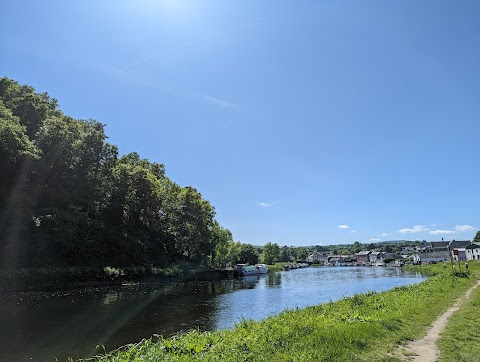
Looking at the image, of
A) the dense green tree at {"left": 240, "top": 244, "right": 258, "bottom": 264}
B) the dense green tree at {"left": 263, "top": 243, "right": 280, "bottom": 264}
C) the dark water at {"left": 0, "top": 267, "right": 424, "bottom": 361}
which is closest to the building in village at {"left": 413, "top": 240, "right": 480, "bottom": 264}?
the dense green tree at {"left": 263, "top": 243, "right": 280, "bottom": 264}

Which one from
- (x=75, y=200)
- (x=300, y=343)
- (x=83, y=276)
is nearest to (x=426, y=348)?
(x=300, y=343)

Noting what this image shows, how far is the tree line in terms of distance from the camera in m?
41.0

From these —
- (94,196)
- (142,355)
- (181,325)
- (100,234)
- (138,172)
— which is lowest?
(181,325)

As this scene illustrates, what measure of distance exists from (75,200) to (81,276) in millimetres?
14633

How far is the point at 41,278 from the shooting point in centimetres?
3881

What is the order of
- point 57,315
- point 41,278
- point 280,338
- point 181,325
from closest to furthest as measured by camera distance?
1. point 280,338
2. point 181,325
3. point 57,315
4. point 41,278

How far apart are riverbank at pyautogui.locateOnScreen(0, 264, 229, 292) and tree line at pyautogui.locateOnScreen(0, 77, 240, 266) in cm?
266

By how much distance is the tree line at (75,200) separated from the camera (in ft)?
135

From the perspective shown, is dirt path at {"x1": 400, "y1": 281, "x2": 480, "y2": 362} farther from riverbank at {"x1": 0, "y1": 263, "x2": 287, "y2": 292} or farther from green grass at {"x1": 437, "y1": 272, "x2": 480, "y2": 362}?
riverbank at {"x1": 0, "y1": 263, "x2": 287, "y2": 292}

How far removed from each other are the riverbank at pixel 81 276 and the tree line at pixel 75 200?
2.66 m

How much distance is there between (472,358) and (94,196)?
56.9 meters

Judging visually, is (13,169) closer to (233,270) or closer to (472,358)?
(472,358)

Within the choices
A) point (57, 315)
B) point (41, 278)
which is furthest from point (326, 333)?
point (41, 278)

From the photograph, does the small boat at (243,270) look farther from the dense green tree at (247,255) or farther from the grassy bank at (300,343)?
the grassy bank at (300,343)
